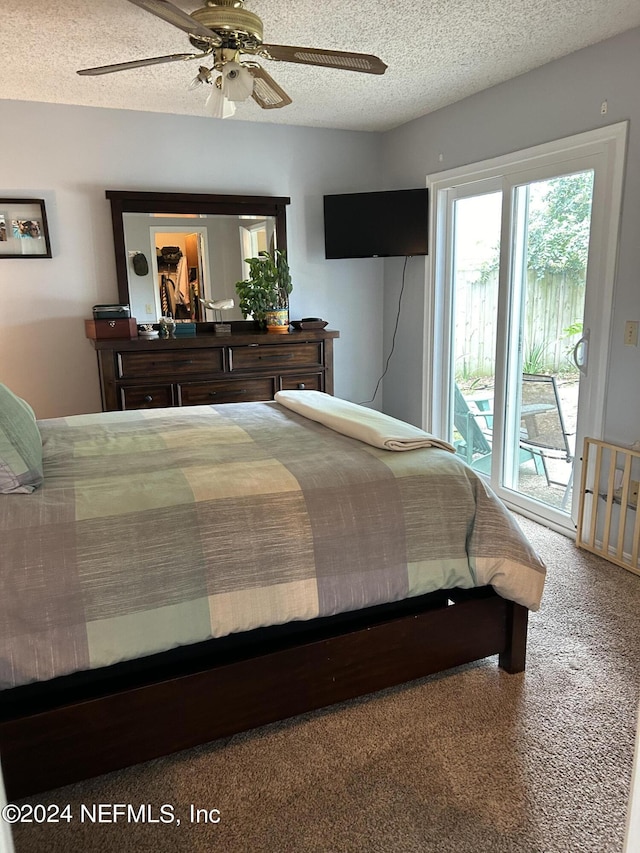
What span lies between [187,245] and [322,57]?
2.21 m

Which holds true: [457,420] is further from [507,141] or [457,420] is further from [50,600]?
[50,600]

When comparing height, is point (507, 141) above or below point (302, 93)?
below

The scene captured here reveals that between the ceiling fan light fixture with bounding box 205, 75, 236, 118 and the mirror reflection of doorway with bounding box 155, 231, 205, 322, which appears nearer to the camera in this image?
the ceiling fan light fixture with bounding box 205, 75, 236, 118

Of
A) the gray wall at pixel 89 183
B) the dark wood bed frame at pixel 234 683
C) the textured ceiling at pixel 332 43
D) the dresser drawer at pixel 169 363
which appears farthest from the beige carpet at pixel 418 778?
the gray wall at pixel 89 183

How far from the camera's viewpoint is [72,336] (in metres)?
4.15

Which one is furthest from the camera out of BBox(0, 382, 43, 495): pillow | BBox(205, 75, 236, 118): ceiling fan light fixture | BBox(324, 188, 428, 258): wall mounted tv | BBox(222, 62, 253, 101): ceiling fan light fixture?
BBox(324, 188, 428, 258): wall mounted tv

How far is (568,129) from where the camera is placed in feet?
10.3

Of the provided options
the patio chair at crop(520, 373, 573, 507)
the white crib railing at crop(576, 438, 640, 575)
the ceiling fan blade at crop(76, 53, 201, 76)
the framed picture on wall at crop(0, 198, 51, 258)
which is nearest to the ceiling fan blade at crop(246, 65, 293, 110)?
the ceiling fan blade at crop(76, 53, 201, 76)

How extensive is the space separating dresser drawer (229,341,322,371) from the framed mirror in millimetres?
481

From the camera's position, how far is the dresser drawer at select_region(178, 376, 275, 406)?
4.02 meters

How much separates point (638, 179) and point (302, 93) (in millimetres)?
2014

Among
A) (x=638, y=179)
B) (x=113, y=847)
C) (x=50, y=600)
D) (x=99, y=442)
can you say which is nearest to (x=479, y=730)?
(x=113, y=847)

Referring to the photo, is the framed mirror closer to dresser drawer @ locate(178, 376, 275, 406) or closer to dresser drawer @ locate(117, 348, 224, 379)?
dresser drawer @ locate(117, 348, 224, 379)

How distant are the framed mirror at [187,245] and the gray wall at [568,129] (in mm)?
1107
